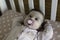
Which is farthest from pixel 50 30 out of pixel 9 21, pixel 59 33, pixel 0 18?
pixel 0 18

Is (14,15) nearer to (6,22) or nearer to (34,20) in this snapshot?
(6,22)

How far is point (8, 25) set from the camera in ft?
3.82

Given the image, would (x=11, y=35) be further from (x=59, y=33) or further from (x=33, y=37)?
(x=59, y=33)

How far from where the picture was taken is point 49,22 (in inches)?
43.8

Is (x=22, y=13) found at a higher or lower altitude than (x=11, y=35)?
higher

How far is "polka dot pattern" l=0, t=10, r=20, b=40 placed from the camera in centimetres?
113

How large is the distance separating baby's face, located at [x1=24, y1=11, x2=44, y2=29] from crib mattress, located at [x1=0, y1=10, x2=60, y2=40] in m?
0.14

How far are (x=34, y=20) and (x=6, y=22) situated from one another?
301 millimetres

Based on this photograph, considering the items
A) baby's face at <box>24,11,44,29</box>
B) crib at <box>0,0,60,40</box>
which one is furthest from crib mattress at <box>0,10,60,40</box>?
baby's face at <box>24,11,44,29</box>

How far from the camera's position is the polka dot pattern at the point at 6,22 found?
1130mm

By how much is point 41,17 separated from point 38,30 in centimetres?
10

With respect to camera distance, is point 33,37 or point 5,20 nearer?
point 33,37

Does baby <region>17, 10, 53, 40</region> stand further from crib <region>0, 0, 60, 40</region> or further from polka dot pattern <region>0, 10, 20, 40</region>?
polka dot pattern <region>0, 10, 20, 40</region>

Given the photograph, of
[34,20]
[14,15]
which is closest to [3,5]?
[14,15]
